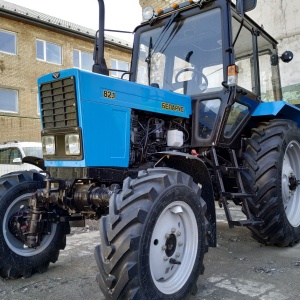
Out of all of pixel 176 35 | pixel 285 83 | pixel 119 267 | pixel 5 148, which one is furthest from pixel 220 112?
pixel 5 148

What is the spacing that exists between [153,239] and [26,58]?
57.9 ft

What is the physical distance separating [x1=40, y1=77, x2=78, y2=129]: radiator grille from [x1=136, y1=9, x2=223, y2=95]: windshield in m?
1.25

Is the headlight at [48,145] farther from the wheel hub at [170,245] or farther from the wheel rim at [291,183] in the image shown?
the wheel rim at [291,183]

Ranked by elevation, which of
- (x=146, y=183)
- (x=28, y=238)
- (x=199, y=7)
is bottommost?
(x=28, y=238)

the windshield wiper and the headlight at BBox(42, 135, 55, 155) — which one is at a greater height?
the windshield wiper

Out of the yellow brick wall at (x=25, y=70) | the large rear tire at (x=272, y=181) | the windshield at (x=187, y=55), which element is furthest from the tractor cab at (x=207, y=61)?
the yellow brick wall at (x=25, y=70)

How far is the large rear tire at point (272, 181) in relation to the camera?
13.2ft

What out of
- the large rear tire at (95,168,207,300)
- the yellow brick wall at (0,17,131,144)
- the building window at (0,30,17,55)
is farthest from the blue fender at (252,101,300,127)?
the building window at (0,30,17,55)

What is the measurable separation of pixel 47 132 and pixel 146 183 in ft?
4.37

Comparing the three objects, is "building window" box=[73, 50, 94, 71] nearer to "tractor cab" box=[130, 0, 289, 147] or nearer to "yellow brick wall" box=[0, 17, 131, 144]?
"yellow brick wall" box=[0, 17, 131, 144]

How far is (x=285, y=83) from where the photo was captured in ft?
26.3

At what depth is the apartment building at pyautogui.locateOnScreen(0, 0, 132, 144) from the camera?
16.4 metres

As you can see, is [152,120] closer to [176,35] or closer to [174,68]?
[174,68]

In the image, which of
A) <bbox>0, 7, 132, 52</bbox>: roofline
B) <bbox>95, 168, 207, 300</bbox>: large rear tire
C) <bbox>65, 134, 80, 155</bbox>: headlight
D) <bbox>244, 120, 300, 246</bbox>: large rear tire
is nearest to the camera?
<bbox>95, 168, 207, 300</bbox>: large rear tire
